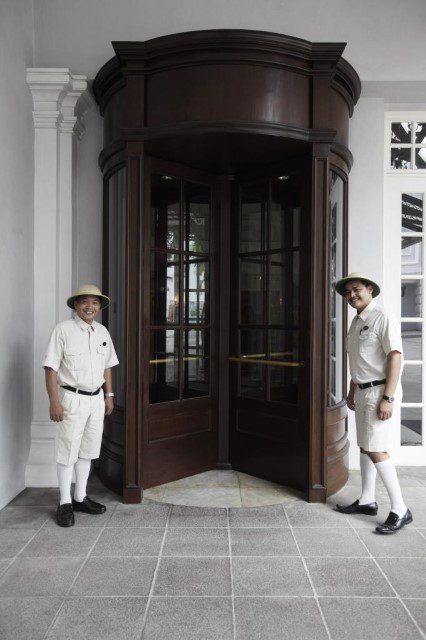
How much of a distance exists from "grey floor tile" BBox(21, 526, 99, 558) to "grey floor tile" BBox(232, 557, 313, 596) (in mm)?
870

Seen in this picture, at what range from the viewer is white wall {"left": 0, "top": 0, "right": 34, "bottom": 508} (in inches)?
139

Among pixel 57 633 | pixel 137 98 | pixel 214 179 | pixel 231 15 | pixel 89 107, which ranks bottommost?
pixel 57 633

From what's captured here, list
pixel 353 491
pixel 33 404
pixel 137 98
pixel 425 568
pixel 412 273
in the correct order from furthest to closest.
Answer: pixel 412 273
pixel 33 404
pixel 353 491
pixel 137 98
pixel 425 568

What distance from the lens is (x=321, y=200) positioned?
11.6ft

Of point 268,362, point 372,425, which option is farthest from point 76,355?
point 372,425

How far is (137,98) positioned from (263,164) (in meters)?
1.09

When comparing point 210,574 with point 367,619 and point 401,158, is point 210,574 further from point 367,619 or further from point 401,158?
point 401,158

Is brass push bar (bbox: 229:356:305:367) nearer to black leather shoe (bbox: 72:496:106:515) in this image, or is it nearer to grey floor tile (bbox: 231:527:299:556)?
grey floor tile (bbox: 231:527:299:556)

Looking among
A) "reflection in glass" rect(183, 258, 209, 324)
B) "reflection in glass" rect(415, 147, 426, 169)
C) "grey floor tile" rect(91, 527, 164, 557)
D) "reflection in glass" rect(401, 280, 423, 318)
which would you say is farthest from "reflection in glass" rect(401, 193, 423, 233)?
"grey floor tile" rect(91, 527, 164, 557)

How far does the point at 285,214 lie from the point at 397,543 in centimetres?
236

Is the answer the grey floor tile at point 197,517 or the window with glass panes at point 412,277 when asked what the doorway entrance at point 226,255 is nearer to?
the grey floor tile at point 197,517

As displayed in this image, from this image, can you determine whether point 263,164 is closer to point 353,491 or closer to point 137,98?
point 137,98

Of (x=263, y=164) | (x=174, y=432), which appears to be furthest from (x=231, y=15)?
(x=174, y=432)

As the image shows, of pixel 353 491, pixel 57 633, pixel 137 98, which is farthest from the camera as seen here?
pixel 353 491
